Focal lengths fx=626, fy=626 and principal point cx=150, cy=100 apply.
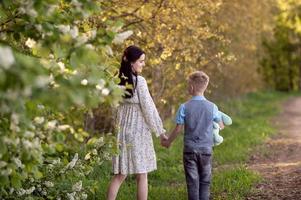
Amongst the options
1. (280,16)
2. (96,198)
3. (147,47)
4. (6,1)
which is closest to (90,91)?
(6,1)

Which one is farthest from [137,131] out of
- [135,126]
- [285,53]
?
[285,53]

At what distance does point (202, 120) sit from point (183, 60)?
4684mm

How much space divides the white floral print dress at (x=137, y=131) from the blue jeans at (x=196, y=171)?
401mm

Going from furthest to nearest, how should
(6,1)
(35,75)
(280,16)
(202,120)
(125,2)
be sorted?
1. (280,16)
2. (125,2)
3. (202,120)
4. (6,1)
5. (35,75)

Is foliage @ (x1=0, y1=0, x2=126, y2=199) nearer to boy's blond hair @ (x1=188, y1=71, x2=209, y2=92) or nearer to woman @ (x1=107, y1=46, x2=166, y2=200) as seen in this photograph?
woman @ (x1=107, y1=46, x2=166, y2=200)

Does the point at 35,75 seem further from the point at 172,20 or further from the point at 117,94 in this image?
the point at 172,20

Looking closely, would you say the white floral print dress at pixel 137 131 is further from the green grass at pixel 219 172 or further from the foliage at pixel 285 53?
the foliage at pixel 285 53

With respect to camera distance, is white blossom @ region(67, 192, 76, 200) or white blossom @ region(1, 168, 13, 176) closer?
white blossom @ region(1, 168, 13, 176)

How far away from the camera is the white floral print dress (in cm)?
675

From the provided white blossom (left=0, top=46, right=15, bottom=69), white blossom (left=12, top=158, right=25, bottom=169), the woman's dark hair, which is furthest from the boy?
white blossom (left=0, top=46, right=15, bottom=69)

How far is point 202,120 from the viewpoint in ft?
22.1

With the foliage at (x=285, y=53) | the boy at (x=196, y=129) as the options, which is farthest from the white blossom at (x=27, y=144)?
the foliage at (x=285, y=53)

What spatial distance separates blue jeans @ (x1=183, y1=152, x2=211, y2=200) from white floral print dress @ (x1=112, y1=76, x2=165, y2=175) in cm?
40

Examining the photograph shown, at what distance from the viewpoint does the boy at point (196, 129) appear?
6723 mm
